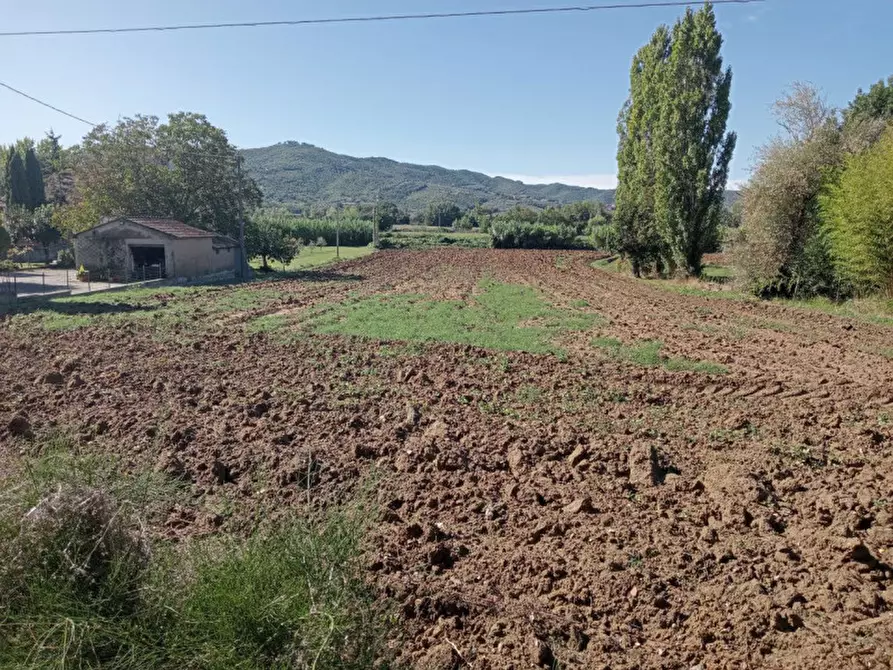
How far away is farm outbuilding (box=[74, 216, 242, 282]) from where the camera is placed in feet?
97.9

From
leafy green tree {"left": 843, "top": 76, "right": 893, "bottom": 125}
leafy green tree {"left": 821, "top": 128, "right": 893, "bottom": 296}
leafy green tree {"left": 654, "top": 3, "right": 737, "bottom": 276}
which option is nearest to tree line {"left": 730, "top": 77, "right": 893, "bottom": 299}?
leafy green tree {"left": 821, "top": 128, "right": 893, "bottom": 296}

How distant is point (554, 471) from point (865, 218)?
16.4m

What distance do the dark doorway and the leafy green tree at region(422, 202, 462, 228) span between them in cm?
8327

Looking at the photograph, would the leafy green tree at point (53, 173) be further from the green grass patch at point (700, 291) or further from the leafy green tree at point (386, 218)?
the green grass patch at point (700, 291)

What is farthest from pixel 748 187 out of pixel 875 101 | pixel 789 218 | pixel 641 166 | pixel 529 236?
pixel 529 236

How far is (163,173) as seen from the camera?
37406mm

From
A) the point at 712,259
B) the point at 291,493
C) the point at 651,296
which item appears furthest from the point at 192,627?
the point at 712,259

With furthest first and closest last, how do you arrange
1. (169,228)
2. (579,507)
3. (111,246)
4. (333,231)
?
(333,231)
(169,228)
(111,246)
(579,507)

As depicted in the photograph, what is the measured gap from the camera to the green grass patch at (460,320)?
14570 mm

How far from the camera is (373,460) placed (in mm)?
7168

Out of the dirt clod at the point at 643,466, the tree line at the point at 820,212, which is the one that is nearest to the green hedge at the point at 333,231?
the tree line at the point at 820,212

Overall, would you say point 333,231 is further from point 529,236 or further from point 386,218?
point 529,236

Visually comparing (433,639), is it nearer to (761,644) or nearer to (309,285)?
(761,644)

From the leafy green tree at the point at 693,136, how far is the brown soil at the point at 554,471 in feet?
54.4
